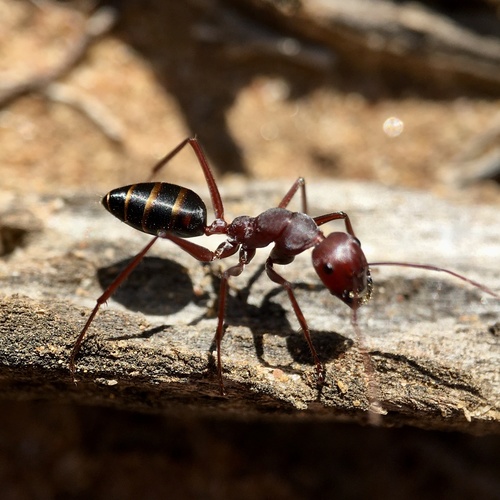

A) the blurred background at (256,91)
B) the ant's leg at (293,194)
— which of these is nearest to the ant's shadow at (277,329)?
the ant's leg at (293,194)

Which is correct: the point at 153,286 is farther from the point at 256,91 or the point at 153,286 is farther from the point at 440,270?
the point at 256,91

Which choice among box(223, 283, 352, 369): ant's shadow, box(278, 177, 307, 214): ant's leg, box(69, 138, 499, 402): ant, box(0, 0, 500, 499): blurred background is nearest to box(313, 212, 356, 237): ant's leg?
box(69, 138, 499, 402): ant

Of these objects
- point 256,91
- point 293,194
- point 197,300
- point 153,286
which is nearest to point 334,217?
point 293,194

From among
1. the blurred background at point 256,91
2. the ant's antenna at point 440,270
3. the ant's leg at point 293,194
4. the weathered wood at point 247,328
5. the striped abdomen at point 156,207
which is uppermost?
the blurred background at point 256,91

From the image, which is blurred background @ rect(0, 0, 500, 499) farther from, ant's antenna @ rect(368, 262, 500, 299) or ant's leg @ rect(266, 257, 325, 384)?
ant's leg @ rect(266, 257, 325, 384)

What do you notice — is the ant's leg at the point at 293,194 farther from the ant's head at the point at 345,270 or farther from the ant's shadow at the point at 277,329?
the ant's head at the point at 345,270

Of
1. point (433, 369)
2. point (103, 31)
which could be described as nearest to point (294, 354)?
point (433, 369)

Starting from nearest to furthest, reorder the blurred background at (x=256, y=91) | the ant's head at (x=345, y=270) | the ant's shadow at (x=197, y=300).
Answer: the ant's head at (x=345, y=270) < the ant's shadow at (x=197, y=300) < the blurred background at (x=256, y=91)
